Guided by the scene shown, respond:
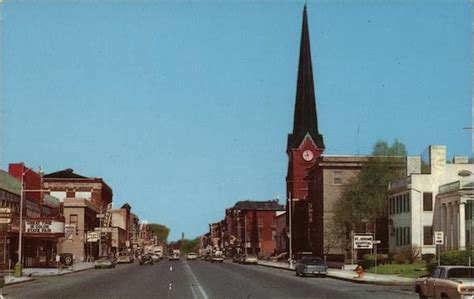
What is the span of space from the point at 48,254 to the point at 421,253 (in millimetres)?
42593

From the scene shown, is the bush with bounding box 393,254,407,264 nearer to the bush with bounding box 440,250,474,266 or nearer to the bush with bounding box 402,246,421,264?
the bush with bounding box 402,246,421,264

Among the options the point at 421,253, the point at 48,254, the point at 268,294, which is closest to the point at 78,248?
the point at 48,254

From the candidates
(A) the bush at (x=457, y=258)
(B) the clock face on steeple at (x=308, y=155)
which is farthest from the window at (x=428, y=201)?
(B) the clock face on steeple at (x=308, y=155)

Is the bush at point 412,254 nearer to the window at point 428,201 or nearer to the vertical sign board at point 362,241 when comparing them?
the window at point 428,201

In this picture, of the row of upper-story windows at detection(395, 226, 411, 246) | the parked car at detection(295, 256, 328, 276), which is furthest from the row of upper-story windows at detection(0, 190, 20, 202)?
the row of upper-story windows at detection(395, 226, 411, 246)

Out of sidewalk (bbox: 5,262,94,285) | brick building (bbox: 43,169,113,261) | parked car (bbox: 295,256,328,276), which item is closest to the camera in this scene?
sidewalk (bbox: 5,262,94,285)

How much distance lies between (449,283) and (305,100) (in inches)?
4867

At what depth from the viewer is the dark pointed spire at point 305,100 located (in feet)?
480

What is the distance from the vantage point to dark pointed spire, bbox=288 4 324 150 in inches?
5758

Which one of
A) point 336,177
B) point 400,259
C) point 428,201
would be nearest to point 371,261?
point 400,259

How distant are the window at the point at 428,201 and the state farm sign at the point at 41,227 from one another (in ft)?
118

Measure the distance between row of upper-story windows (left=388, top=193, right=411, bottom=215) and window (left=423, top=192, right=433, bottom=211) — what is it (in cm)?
150

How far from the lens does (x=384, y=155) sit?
96.2m

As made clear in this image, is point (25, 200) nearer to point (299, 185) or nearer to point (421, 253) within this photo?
point (421, 253)
